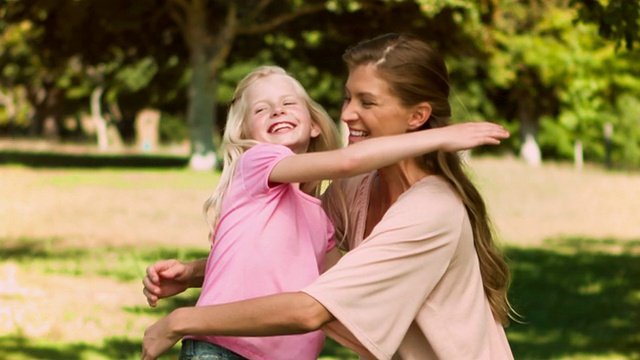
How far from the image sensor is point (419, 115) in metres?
2.99

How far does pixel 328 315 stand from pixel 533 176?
34.7 metres

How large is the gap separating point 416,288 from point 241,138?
3.49 feet

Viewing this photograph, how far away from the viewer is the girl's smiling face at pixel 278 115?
3447 millimetres

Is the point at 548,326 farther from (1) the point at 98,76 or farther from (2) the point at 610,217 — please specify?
(1) the point at 98,76

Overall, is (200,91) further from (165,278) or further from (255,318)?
(255,318)

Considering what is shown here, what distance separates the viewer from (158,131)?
8062cm

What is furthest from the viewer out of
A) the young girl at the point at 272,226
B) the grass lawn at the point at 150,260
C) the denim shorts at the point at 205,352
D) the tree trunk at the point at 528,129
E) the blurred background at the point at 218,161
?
the tree trunk at the point at 528,129

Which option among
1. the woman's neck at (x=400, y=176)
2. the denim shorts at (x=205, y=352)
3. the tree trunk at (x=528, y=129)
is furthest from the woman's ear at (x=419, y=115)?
the tree trunk at (x=528, y=129)

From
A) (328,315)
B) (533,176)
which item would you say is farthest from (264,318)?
(533,176)

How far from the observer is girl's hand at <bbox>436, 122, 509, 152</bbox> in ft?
9.01

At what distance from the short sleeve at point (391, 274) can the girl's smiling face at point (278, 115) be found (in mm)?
746

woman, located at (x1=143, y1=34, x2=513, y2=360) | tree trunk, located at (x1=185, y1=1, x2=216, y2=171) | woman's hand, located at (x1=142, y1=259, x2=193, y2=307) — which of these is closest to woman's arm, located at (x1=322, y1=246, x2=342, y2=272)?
woman, located at (x1=143, y1=34, x2=513, y2=360)

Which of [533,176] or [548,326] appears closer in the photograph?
[548,326]

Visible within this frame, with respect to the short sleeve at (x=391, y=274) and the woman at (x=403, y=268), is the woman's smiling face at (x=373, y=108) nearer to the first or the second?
the woman at (x=403, y=268)
